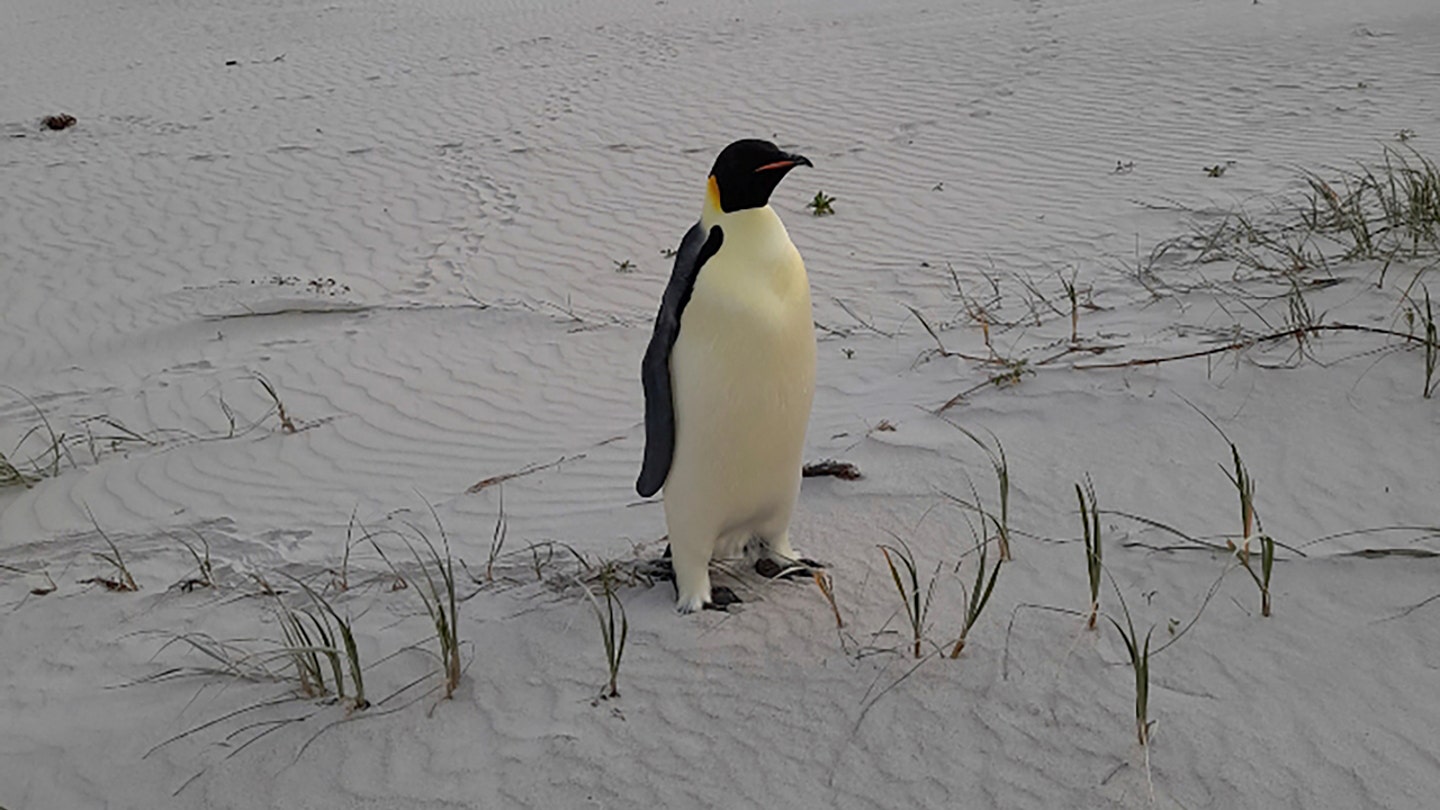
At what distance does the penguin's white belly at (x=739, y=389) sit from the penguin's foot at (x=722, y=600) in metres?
0.16

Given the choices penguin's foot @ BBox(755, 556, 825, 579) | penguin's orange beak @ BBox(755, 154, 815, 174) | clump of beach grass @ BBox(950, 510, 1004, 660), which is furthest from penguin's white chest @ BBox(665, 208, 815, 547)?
clump of beach grass @ BBox(950, 510, 1004, 660)

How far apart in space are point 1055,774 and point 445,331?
16.9 ft

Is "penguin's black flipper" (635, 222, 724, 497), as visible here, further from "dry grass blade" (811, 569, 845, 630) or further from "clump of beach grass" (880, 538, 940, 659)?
"clump of beach grass" (880, 538, 940, 659)

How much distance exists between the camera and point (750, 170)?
277 centimetres

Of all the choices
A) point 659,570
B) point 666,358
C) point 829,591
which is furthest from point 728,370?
point 659,570

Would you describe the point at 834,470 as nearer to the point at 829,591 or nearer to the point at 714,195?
the point at 829,591

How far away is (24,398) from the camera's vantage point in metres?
6.32

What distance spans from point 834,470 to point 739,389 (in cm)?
110

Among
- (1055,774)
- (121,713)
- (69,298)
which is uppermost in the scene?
(1055,774)

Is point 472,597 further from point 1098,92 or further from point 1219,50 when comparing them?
point 1219,50

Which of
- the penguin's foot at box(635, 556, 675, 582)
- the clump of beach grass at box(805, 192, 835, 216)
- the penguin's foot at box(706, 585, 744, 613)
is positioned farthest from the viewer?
the clump of beach grass at box(805, 192, 835, 216)

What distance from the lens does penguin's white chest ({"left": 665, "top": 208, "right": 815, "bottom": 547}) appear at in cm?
283

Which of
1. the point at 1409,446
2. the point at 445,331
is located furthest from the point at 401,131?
the point at 1409,446

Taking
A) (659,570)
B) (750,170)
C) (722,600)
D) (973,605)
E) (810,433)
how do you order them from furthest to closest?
1. (810,433)
2. (659,570)
3. (722,600)
4. (750,170)
5. (973,605)
